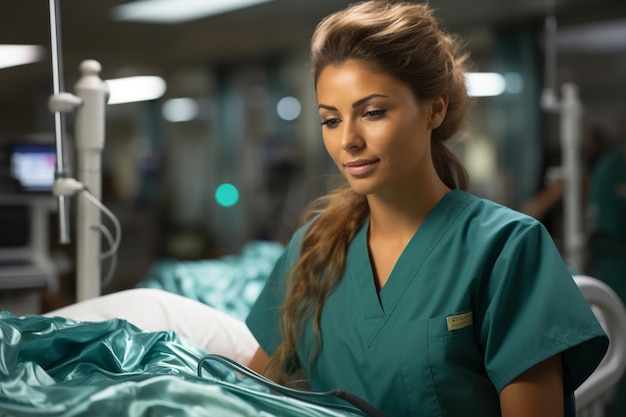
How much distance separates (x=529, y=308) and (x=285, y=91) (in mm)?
7126

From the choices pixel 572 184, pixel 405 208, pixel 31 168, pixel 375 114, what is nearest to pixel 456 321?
pixel 405 208

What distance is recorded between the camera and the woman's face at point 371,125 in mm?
1145

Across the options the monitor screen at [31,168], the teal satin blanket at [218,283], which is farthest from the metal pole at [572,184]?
the monitor screen at [31,168]

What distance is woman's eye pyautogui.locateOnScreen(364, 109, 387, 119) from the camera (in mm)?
1146

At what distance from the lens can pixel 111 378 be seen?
104 centimetres

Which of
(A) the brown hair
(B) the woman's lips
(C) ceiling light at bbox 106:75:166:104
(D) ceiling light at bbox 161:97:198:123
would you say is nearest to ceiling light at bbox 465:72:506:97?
(D) ceiling light at bbox 161:97:198:123

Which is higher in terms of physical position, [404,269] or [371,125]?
[371,125]

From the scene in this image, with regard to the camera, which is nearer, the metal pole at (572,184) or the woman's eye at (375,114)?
the woman's eye at (375,114)

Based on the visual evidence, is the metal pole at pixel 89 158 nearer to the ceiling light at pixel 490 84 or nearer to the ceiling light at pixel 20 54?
the ceiling light at pixel 490 84

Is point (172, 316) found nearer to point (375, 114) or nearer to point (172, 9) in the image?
point (375, 114)

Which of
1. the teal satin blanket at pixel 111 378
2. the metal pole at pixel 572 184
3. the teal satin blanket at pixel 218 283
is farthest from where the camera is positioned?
the metal pole at pixel 572 184

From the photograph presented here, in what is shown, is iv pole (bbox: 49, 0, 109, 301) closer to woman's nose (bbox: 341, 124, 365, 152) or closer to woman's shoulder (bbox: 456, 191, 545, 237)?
woman's nose (bbox: 341, 124, 365, 152)

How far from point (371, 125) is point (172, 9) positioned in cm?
586

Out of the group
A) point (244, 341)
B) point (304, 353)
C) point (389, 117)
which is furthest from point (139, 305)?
point (389, 117)
